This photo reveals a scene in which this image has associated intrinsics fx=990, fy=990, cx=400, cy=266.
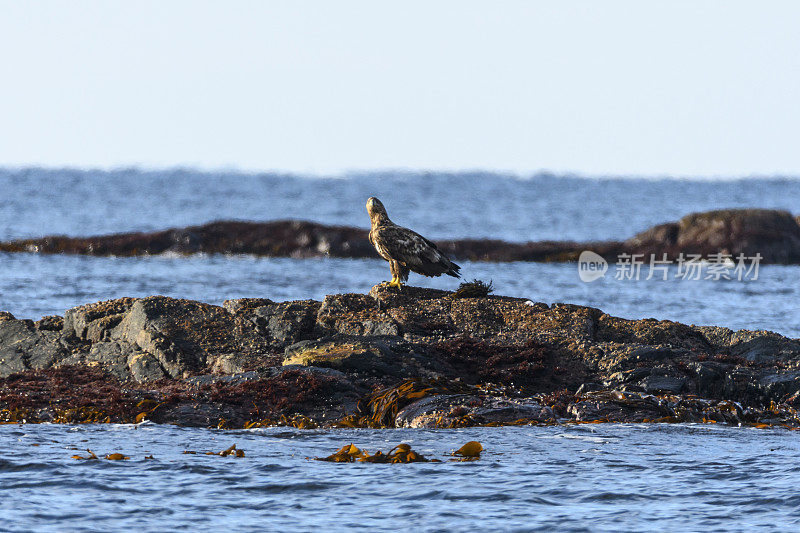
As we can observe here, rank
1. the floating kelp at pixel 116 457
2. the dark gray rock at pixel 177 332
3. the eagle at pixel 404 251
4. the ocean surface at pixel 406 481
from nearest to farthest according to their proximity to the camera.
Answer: the ocean surface at pixel 406 481, the floating kelp at pixel 116 457, the dark gray rock at pixel 177 332, the eagle at pixel 404 251

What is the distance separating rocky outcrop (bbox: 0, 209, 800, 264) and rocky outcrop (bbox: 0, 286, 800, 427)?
2937 centimetres

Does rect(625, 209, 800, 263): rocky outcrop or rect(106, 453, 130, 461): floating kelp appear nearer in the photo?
rect(106, 453, 130, 461): floating kelp

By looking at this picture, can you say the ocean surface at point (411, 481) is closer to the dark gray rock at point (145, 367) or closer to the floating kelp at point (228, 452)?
the floating kelp at point (228, 452)

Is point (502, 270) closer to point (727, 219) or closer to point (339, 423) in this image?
point (727, 219)

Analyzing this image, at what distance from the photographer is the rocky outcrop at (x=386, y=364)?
12.8m

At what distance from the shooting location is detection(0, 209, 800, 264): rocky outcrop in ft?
147

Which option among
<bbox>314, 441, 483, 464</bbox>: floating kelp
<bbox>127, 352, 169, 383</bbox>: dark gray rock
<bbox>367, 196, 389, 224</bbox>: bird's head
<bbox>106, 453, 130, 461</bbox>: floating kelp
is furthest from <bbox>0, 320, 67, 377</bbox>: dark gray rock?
<bbox>314, 441, 483, 464</bbox>: floating kelp

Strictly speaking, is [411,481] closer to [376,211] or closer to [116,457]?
[116,457]

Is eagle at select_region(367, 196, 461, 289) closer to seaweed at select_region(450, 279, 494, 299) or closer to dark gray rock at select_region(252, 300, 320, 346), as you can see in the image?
seaweed at select_region(450, 279, 494, 299)

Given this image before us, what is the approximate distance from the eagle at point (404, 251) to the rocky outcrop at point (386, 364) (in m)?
0.42

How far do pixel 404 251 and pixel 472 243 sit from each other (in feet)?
102

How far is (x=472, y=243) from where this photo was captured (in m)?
47.1

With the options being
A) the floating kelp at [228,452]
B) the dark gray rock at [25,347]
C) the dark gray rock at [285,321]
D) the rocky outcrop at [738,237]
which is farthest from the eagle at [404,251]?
the rocky outcrop at [738,237]

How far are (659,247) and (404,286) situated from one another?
32290 millimetres
